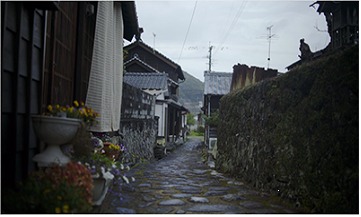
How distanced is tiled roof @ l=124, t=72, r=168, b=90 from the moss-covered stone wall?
13517 mm

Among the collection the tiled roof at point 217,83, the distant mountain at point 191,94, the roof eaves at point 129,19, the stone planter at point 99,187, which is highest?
the distant mountain at point 191,94

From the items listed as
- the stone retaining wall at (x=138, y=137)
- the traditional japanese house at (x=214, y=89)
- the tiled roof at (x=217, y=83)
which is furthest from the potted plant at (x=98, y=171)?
the tiled roof at (x=217, y=83)

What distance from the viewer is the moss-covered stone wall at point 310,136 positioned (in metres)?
4.00

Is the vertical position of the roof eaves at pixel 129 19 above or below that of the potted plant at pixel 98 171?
above

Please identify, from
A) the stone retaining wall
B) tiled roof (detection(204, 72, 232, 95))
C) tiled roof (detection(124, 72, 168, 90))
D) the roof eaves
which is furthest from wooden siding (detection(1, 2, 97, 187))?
tiled roof (detection(204, 72, 232, 95))

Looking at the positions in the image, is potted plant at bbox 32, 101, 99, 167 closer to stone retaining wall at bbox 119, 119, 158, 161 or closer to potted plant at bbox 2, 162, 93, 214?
potted plant at bbox 2, 162, 93, 214

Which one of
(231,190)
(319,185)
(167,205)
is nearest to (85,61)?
(167,205)

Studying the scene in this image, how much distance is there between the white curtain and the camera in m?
5.73

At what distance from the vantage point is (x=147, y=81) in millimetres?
21484

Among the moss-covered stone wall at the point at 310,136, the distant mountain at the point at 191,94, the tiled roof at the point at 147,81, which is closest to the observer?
the moss-covered stone wall at the point at 310,136

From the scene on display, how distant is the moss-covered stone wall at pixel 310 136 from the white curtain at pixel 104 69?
2.77 meters

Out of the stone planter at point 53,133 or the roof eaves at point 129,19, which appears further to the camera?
the roof eaves at point 129,19

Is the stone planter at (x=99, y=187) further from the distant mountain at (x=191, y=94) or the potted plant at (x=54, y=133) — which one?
the distant mountain at (x=191, y=94)

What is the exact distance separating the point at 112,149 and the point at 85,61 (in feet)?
5.15
